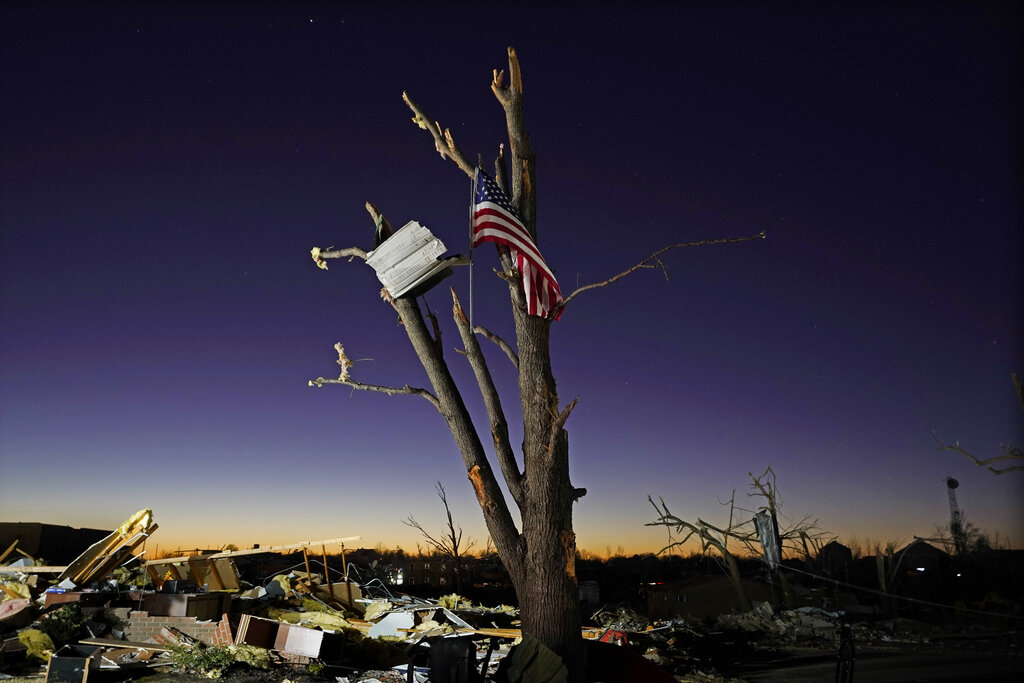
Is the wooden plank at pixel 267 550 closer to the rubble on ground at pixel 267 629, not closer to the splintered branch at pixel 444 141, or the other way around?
the rubble on ground at pixel 267 629

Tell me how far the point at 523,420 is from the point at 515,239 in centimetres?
161

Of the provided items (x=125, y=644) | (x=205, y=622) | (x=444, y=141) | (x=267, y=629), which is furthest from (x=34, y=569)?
(x=444, y=141)

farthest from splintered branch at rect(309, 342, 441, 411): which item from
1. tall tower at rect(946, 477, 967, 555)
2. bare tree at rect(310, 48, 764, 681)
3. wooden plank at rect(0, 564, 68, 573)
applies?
tall tower at rect(946, 477, 967, 555)

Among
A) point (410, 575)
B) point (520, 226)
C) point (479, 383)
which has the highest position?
point (520, 226)

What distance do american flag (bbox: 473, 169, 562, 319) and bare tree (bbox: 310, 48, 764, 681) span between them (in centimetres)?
11

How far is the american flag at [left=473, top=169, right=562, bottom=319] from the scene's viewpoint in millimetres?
6031

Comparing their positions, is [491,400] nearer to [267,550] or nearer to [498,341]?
[498,341]

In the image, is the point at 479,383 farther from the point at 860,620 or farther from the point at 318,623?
the point at 860,620

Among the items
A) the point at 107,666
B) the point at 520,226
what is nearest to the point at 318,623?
the point at 107,666

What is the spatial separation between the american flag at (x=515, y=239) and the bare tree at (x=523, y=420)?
0.37ft

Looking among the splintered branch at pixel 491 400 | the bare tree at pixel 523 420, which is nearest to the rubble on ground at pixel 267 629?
the bare tree at pixel 523 420

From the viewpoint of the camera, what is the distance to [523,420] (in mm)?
6492

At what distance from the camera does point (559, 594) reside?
241 inches

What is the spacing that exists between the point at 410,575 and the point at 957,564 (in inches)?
1386
